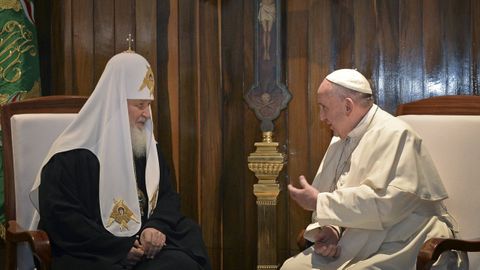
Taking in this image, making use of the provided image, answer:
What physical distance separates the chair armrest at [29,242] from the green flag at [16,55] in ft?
2.66

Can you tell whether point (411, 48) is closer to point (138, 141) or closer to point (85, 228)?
point (138, 141)

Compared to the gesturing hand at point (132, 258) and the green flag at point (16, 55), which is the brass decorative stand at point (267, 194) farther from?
the green flag at point (16, 55)

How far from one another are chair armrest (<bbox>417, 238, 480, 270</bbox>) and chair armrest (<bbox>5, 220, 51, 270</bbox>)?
1.65 m

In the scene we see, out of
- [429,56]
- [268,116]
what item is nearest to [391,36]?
[429,56]

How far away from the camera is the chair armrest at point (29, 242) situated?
3174mm

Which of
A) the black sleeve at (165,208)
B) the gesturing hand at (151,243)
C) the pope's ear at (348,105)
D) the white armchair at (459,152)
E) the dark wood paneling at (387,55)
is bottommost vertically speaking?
the gesturing hand at (151,243)

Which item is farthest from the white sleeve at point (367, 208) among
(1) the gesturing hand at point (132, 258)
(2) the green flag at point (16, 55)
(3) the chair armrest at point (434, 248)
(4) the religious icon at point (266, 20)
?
(2) the green flag at point (16, 55)

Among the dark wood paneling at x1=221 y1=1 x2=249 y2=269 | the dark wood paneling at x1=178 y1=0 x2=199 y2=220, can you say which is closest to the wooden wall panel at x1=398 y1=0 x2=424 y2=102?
the dark wood paneling at x1=221 y1=1 x2=249 y2=269

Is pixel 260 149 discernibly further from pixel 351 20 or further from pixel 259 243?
pixel 351 20

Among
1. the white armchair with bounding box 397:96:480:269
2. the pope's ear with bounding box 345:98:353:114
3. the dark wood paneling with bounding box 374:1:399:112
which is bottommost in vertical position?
the white armchair with bounding box 397:96:480:269

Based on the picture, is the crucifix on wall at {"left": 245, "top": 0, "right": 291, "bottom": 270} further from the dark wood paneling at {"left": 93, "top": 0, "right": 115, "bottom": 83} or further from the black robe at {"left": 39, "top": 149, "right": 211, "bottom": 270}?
the dark wood paneling at {"left": 93, "top": 0, "right": 115, "bottom": 83}

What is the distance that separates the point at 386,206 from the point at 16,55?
246 cm

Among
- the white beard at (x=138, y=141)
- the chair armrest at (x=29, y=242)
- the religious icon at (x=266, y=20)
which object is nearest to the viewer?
the chair armrest at (x=29, y=242)

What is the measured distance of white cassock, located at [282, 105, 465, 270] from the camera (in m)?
3.36
